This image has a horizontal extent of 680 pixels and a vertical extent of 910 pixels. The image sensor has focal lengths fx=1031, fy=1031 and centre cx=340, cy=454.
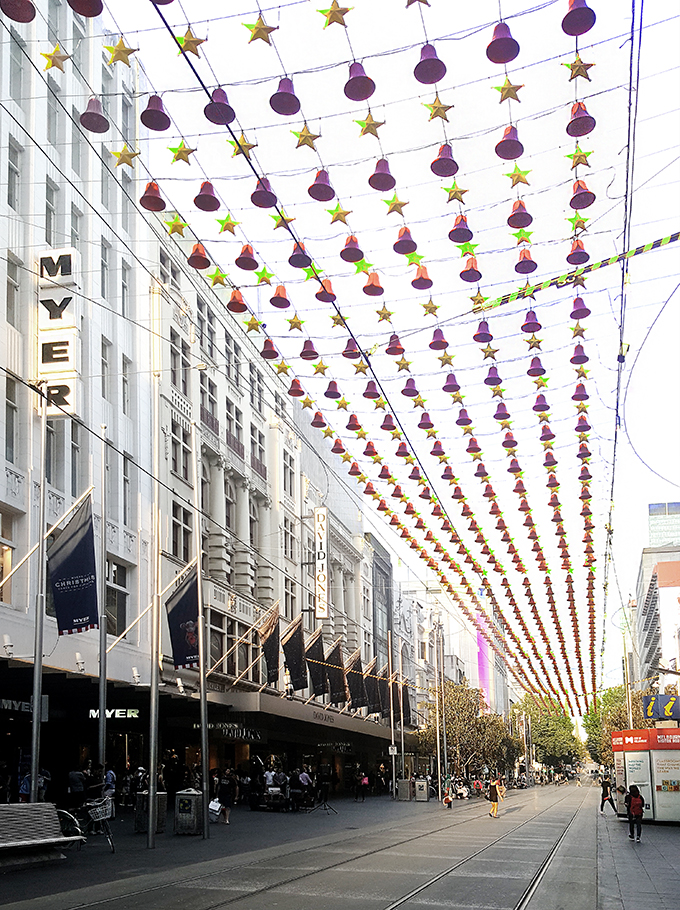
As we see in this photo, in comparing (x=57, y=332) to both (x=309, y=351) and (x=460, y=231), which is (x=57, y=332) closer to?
(x=309, y=351)

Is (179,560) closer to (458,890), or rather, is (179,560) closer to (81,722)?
(81,722)

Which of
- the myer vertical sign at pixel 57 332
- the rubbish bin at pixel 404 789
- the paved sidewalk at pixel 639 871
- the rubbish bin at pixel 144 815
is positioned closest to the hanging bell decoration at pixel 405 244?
the paved sidewalk at pixel 639 871

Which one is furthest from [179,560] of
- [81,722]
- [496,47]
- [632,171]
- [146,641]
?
[496,47]

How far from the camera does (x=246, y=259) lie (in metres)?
16.1

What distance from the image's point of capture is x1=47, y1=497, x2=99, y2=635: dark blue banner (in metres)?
24.4

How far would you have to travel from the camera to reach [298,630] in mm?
45125

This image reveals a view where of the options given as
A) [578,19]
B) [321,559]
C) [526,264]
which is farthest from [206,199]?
[321,559]

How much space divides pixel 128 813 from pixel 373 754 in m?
52.2

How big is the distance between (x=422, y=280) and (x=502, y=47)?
5.55m

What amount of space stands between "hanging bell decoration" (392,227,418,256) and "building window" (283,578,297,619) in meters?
44.1

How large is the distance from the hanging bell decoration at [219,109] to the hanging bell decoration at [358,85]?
5.23 feet

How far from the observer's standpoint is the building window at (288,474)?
61438mm

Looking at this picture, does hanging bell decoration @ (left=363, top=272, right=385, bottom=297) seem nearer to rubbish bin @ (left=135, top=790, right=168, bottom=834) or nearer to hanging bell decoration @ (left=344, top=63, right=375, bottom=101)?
hanging bell decoration @ (left=344, top=63, right=375, bottom=101)

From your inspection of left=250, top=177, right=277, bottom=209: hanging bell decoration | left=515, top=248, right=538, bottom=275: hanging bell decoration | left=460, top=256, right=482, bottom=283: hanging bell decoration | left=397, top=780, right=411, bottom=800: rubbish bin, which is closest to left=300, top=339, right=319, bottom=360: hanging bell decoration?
left=460, top=256, right=482, bottom=283: hanging bell decoration
